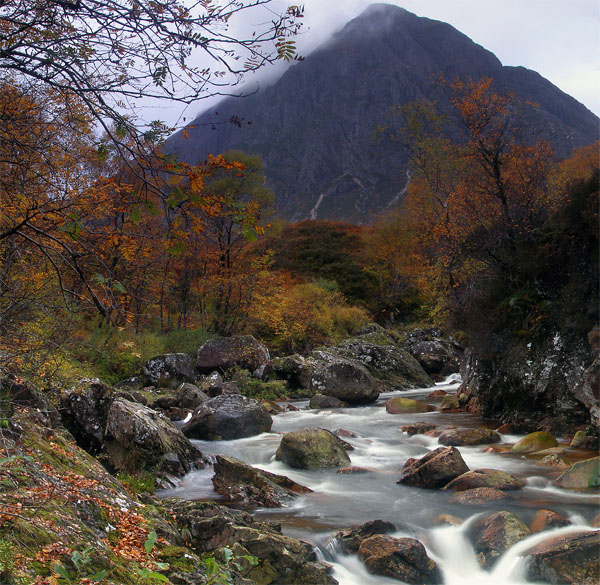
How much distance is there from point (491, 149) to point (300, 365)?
32.8ft

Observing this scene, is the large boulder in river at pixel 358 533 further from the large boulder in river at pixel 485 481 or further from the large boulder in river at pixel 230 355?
the large boulder in river at pixel 230 355

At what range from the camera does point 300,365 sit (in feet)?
62.0

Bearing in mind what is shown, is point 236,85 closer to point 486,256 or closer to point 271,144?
point 486,256

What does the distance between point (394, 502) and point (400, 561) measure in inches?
87.2

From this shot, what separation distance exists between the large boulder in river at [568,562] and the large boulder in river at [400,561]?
1063 millimetres

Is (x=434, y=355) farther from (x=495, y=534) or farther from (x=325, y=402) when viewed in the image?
(x=495, y=534)

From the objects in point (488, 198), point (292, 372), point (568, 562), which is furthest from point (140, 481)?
point (488, 198)

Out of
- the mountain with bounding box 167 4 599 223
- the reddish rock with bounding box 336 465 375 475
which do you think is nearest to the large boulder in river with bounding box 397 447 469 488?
the reddish rock with bounding box 336 465 375 475

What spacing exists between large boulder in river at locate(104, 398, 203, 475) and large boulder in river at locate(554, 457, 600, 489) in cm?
621

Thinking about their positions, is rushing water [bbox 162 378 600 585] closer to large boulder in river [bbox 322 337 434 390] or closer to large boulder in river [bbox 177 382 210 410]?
large boulder in river [bbox 177 382 210 410]

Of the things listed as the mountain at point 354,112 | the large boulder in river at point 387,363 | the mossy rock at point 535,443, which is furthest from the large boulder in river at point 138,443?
the mountain at point 354,112

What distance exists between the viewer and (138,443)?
8.18m

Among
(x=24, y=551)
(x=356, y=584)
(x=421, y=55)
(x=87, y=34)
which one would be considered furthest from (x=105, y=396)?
(x=421, y=55)

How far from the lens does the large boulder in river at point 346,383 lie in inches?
645
